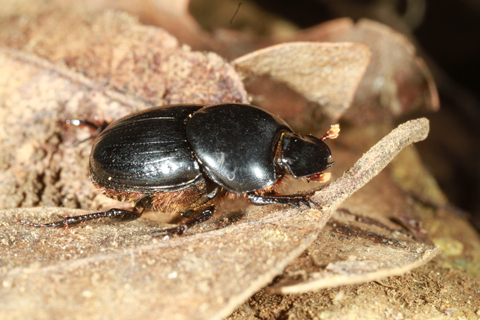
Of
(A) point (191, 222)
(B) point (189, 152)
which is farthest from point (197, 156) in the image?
(A) point (191, 222)

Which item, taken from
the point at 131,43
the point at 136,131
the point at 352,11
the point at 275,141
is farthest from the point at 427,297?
the point at 352,11

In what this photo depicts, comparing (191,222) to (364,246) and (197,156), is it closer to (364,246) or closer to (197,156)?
(197,156)

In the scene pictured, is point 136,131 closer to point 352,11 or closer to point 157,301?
point 157,301

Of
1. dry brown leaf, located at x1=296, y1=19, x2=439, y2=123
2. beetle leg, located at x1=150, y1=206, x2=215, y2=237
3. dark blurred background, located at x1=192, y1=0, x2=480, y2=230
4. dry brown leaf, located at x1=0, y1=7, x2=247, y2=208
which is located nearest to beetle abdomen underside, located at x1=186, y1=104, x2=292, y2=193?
beetle leg, located at x1=150, y1=206, x2=215, y2=237

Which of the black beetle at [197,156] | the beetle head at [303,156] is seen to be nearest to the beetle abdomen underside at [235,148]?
the black beetle at [197,156]

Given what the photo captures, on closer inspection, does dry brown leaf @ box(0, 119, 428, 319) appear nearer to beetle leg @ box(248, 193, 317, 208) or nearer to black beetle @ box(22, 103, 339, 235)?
beetle leg @ box(248, 193, 317, 208)

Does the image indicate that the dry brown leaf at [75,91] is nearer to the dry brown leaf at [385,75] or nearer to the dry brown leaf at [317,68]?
the dry brown leaf at [317,68]

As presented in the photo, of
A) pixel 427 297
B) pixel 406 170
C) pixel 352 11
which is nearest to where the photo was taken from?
pixel 427 297
